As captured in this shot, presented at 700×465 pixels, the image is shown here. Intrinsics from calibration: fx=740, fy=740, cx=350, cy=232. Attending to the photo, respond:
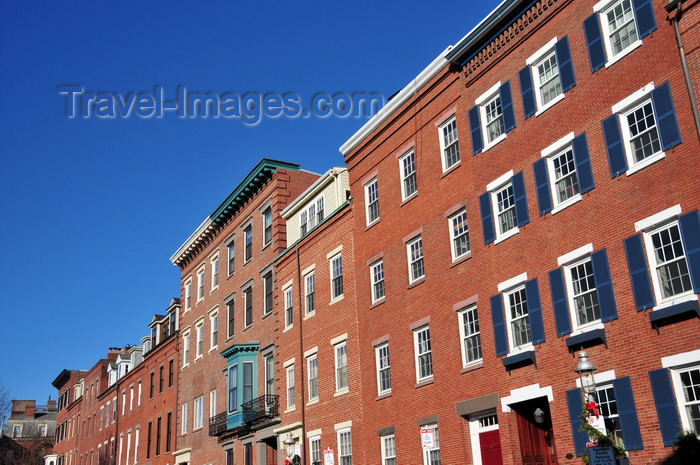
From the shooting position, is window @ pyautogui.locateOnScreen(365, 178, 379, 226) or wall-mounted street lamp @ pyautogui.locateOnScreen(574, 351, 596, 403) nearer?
wall-mounted street lamp @ pyautogui.locateOnScreen(574, 351, 596, 403)

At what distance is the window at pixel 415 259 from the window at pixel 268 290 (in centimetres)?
1249

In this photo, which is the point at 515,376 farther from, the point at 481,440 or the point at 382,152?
the point at 382,152

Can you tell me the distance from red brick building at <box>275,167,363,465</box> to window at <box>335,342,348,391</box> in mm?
40

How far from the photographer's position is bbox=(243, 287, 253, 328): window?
131 feet

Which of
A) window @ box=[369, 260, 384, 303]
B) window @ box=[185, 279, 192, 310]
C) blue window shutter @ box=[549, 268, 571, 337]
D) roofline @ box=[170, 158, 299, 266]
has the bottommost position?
blue window shutter @ box=[549, 268, 571, 337]

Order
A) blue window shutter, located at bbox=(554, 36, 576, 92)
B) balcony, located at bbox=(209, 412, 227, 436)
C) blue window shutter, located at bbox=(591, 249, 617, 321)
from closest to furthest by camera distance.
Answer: blue window shutter, located at bbox=(591, 249, 617, 321) → blue window shutter, located at bbox=(554, 36, 576, 92) → balcony, located at bbox=(209, 412, 227, 436)

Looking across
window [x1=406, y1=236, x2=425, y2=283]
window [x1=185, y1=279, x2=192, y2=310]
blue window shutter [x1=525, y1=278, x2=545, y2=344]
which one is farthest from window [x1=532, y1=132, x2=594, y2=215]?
window [x1=185, y1=279, x2=192, y2=310]

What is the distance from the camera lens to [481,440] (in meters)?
22.7

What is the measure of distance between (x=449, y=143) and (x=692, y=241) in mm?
10830

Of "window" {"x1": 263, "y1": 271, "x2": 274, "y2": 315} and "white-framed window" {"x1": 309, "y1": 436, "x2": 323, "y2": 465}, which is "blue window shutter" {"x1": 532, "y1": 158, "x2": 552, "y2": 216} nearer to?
"white-framed window" {"x1": 309, "y1": 436, "x2": 323, "y2": 465}

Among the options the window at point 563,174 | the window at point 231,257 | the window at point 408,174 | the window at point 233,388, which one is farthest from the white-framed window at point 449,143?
the window at point 231,257

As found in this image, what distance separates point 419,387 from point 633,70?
12371mm

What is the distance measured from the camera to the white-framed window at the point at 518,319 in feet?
69.3

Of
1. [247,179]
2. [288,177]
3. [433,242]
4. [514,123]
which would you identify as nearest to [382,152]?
[433,242]
